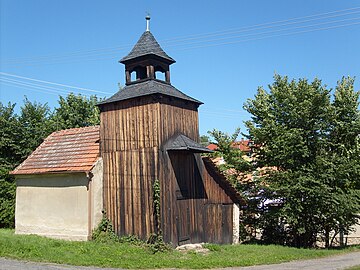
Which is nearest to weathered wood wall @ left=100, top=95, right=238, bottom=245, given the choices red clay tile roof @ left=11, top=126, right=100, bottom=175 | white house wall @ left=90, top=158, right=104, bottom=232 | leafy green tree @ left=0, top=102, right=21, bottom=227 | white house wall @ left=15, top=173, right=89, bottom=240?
white house wall @ left=90, top=158, right=104, bottom=232

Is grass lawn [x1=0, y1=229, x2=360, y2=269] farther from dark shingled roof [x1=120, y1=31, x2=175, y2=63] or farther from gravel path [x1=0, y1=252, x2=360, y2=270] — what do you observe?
dark shingled roof [x1=120, y1=31, x2=175, y2=63]

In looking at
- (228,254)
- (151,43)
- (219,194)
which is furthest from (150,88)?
(228,254)

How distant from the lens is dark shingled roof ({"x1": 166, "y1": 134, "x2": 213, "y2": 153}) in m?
17.8

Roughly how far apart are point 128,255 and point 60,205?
563 cm

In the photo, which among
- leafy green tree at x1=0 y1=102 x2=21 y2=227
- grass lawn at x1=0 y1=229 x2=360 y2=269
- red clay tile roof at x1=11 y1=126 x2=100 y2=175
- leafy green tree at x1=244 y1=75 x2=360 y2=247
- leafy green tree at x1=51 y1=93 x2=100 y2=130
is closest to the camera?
grass lawn at x1=0 y1=229 x2=360 y2=269

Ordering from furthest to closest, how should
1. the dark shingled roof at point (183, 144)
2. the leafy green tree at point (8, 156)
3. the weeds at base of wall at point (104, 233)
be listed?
the leafy green tree at point (8, 156), the weeds at base of wall at point (104, 233), the dark shingled roof at point (183, 144)

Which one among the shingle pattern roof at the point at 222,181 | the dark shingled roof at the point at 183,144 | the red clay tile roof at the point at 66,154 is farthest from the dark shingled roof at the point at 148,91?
the shingle pattern roof at the point at 222,181

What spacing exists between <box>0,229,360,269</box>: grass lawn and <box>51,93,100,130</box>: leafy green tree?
1675 cm

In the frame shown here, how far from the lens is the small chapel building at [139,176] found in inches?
709

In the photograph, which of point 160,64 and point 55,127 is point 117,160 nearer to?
point 160,64

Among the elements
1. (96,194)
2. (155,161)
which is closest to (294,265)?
(155,161)

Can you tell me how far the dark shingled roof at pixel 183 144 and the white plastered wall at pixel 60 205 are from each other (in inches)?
149

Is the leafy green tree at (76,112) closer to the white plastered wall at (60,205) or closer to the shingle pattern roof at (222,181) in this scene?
the white plastered wall at (60,205)

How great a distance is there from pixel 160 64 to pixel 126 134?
12.6 feet
